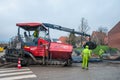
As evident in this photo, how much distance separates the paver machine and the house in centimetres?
5808

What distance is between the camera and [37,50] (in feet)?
72.6

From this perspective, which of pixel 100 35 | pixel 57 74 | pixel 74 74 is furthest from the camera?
pixel 100 35

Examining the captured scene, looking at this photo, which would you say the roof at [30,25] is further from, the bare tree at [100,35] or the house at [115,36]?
the bare tree at [100,35]

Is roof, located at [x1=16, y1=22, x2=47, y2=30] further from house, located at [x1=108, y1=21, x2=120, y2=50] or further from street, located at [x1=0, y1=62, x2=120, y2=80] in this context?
house, located at [x1=108, y1=21, x2=120, y2=50]

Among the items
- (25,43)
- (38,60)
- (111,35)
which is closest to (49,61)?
(38,60)

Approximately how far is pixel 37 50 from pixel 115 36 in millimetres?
61198

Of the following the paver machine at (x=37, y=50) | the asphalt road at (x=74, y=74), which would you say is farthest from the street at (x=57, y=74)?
the paver machine at (x=37, y=50)

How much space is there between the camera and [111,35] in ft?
276

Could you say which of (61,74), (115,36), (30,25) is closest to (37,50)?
(30,25)

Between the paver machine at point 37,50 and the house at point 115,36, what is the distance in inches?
2287

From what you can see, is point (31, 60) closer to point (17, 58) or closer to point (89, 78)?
point (17, 58)

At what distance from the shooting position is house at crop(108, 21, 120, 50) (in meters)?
79.2

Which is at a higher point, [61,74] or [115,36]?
[115,36]

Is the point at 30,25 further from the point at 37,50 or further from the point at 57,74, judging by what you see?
the point at 57,74
